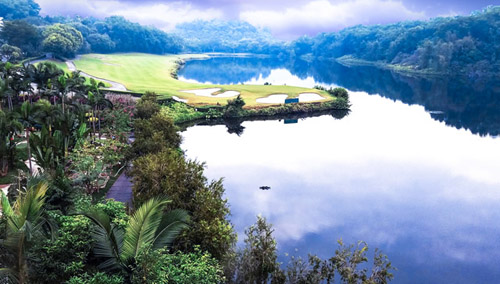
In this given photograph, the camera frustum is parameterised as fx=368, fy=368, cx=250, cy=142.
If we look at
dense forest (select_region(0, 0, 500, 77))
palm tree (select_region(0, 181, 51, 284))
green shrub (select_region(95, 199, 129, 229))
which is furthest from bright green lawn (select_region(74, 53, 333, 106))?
palm tree (select_region(0, 181, 51, 284))

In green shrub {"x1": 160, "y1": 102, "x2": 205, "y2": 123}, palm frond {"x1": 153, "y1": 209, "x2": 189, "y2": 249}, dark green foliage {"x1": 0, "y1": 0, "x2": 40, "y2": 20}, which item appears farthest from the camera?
dark green foliage {"x1": 0, "y1": 0, "x2": 40, "y2": 20}

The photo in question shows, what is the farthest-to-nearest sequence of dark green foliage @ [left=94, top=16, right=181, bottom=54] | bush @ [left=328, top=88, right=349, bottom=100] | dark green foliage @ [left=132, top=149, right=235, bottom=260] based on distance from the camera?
dark green foliage @ [left=94, top=16, right=181, bottom=54], bush @ [left=328, top=88, right=349, bottom=100], dark green foliage @ [left=132, top=149, right=235, bottom=260]

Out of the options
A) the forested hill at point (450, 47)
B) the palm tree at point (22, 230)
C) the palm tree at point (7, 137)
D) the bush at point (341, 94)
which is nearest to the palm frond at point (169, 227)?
the palm tree at point (22, 230)

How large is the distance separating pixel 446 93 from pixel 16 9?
15427 centimetres

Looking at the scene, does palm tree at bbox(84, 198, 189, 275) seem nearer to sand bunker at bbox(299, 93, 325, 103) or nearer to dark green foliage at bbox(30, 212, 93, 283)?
dark green foliage at bbox(30, 212, 93, 283)

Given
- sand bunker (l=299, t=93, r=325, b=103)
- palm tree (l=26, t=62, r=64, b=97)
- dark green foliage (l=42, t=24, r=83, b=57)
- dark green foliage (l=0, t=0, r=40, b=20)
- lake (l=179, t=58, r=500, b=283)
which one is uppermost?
dark green foliage (l=0, t=0, r=40, b=20)

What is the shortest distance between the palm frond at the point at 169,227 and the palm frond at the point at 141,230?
250 mm

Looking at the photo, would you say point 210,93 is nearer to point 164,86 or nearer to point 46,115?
point 164,86

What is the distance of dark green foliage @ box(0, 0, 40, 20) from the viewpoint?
137 meters

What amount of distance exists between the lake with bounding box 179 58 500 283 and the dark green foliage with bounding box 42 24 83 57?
5985 centimetres

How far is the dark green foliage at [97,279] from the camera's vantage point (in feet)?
33.9

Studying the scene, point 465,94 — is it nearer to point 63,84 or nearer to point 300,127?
point 300,127

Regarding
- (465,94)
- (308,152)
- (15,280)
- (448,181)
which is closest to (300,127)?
(308,152)

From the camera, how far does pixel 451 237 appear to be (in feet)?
68.6
